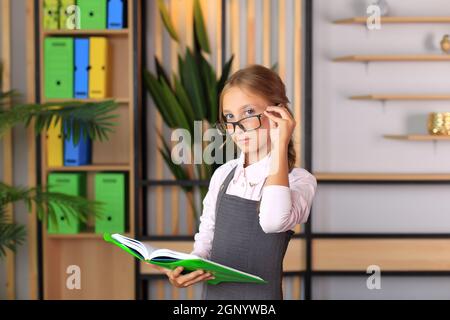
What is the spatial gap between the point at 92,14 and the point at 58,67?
1.06ft

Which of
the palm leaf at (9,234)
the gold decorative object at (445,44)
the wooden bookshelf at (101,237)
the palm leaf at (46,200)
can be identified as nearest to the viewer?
the palm leaf at (46,200)

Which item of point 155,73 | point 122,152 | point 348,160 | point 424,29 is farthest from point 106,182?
point 424,29

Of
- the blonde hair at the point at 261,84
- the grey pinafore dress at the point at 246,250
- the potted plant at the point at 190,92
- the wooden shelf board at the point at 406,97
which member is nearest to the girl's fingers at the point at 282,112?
the blonde hair at the point at 261,84

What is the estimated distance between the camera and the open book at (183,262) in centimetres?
140

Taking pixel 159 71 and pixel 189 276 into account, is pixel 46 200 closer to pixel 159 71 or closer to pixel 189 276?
pixel 159 71

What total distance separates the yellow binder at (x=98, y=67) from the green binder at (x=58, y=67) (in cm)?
10

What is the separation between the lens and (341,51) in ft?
13.5

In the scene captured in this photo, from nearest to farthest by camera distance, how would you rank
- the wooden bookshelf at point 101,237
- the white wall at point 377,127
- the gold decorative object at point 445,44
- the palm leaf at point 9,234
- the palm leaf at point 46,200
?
the palm leaf at point 46,200, the palm leaf at point 9,234, the wooden bookshelf at point 101,237, the gold decorative object at point 445,44, the white wall at point 377,127

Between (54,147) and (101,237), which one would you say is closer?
(54,147)

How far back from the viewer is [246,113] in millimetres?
1568

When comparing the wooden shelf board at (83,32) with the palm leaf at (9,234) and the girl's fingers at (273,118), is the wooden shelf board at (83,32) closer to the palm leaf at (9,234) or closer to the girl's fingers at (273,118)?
the palm leaf at (9,234)

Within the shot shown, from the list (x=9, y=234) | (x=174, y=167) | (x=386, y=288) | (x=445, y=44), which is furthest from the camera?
(x=386, y=288)

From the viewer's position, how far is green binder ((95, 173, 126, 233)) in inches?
150

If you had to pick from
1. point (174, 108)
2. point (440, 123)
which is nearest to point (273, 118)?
point (174, 108)
